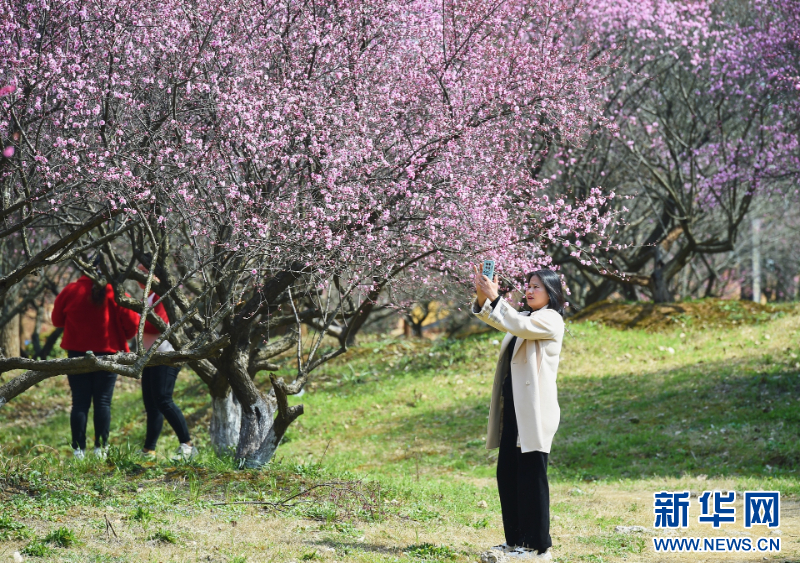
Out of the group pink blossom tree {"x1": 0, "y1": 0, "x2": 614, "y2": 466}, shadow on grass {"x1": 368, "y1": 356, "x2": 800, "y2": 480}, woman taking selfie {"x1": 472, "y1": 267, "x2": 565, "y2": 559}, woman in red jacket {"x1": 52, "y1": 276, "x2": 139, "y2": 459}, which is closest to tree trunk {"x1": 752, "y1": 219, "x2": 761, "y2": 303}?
shadow on grass {"x1": 368, "y1": 356, "x2": 800, "y2": 480}

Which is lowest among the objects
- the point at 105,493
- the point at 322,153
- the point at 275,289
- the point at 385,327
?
the point at 385,327

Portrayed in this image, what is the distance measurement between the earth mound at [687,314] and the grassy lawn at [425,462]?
0.83 feet

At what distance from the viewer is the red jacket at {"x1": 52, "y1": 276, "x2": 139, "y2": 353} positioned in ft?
25.6

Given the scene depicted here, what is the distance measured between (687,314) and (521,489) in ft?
40.9

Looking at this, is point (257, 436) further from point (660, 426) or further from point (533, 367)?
point (660, 426)

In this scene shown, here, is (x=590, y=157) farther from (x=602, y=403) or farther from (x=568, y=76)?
(x=568, y=76)

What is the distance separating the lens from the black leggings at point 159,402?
26.1 ft

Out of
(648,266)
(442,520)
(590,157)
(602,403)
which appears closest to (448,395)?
(602,403)

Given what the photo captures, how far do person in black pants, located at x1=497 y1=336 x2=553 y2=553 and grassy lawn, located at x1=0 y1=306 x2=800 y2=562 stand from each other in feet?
1.37

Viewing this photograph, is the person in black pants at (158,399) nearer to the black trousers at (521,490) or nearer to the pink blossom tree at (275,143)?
the pink blossom tree at (275,143)

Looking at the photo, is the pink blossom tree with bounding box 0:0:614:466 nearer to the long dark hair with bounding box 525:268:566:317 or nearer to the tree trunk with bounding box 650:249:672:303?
the long dark hair with bounding box 525:268:566:317

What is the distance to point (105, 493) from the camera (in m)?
5.68

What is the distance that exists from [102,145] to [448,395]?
824cm

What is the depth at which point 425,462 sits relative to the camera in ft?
32.7
